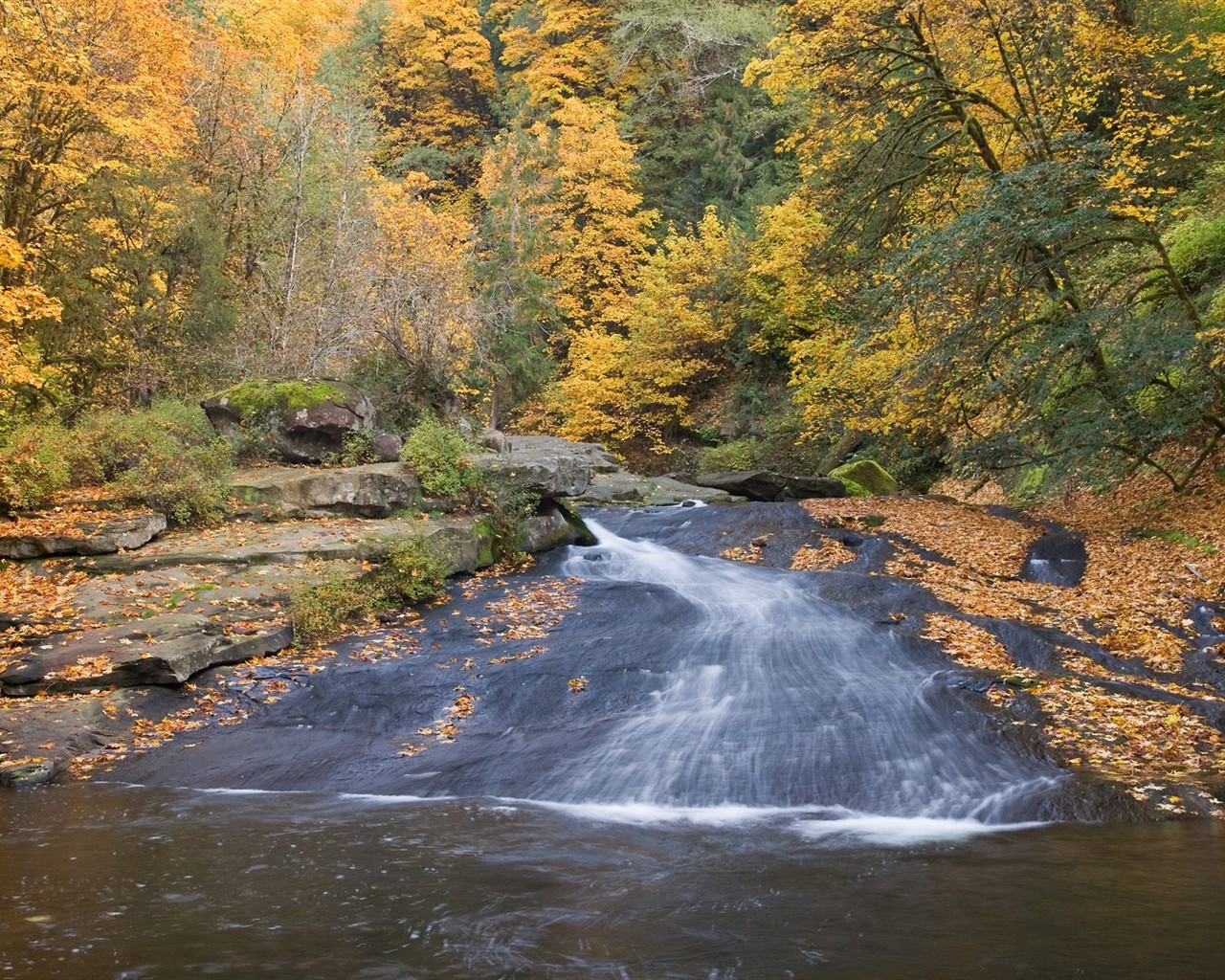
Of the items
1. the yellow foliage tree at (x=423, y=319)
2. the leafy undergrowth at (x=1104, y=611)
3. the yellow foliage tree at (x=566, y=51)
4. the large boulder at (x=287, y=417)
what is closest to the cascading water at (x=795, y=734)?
the leafy undergrowth at (x=1104, y=611)

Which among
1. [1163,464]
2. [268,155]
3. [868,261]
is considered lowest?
[1163,464]

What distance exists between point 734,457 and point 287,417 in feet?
43.4

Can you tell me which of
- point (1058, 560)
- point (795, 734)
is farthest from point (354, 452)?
point (1058, 560)

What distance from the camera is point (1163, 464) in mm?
14500

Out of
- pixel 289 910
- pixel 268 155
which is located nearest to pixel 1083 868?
pixel 289 910

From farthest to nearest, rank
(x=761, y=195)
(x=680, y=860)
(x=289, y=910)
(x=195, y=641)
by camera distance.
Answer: (x=761, y=195)
(x=195, y=641)
(x=680, y=860)
(x=289, y=910)

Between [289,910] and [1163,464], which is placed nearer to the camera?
[289,910]

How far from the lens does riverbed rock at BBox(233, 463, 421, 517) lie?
519 inches

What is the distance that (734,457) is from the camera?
24.9 metres

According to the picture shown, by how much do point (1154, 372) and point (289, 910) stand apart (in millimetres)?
11580

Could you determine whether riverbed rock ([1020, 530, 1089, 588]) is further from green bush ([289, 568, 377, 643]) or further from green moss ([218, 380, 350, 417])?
green moss ([218, 380, 350, 417])

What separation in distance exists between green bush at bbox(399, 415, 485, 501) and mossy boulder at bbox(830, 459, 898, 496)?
910 centimetres

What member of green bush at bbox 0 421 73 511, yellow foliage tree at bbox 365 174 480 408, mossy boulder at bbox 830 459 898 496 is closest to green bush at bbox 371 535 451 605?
green bush at bbox 0 421 73 511

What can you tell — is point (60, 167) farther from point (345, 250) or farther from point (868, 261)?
point (868, 261)
